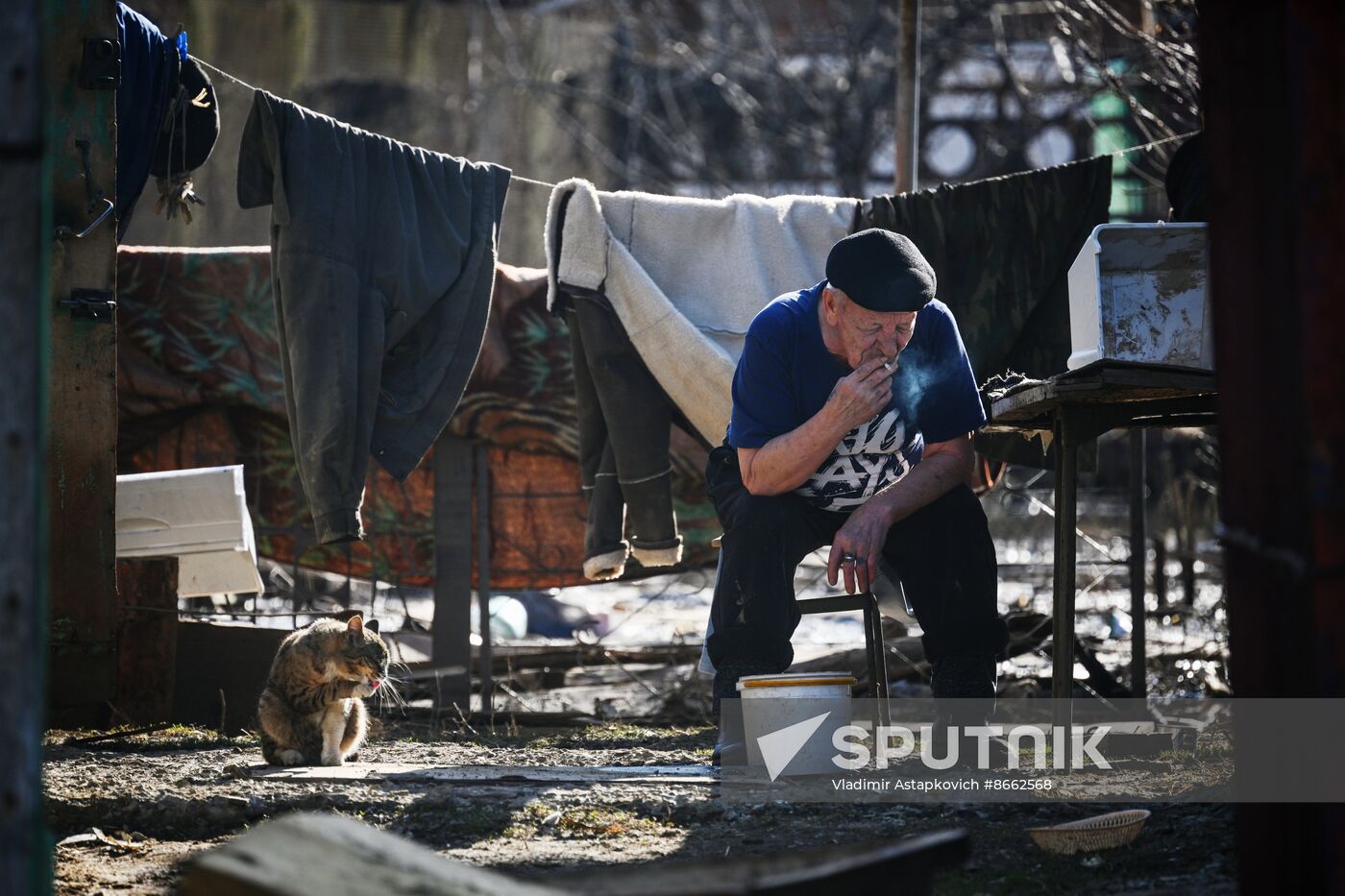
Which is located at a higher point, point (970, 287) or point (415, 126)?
point (415, 126)

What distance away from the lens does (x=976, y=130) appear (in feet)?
42.8

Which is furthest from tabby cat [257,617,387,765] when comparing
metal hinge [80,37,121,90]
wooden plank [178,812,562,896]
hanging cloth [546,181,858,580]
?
wooden plank [178,812,562,896]

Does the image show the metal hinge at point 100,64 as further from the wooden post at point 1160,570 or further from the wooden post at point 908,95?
Result: the wooden post at point 1160,570

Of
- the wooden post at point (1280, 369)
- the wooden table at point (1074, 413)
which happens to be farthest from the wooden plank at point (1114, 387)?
the wooden post at point (1280, 369)

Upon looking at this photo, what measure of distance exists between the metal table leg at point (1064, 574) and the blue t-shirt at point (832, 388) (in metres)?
0.33

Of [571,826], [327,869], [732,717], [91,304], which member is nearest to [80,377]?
[91,304]

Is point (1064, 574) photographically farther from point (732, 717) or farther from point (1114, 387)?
point (732, 717)

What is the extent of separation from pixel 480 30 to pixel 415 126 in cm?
141

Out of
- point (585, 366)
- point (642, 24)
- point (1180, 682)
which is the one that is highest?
point (642, 24)

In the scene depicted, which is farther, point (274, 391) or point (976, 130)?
point (976, 130)

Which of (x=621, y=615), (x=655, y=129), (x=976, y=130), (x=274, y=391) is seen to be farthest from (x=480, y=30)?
(x=274, y=391)

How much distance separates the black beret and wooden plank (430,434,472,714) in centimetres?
227

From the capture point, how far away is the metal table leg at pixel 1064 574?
3.42 m

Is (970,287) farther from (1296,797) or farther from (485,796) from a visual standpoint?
(1296,797)
